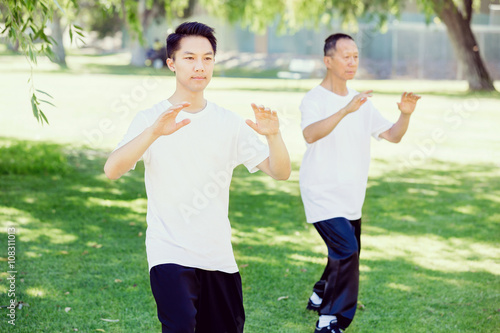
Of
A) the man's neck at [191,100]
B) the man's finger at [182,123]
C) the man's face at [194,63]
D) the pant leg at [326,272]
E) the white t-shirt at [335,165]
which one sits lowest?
the pant leg at [326,272]

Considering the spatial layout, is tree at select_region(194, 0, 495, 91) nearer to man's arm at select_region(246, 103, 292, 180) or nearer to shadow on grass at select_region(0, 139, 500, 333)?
shadow on grass at select_region(0, 139, 500, 333)

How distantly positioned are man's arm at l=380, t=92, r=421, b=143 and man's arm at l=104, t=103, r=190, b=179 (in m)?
2.41

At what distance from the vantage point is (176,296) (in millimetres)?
3408


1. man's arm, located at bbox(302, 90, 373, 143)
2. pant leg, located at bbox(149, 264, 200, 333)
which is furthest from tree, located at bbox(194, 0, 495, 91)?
pant leg, located at bbox(149, 264, 200, 333)

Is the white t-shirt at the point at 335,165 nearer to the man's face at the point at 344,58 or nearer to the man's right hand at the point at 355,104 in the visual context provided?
the man's face at the point at 344,58

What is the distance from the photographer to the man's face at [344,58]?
5020 millimetres

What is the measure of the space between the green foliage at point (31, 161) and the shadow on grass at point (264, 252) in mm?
72

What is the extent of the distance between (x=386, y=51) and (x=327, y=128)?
3491 cm

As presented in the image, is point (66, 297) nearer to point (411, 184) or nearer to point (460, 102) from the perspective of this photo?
point (411, 184)

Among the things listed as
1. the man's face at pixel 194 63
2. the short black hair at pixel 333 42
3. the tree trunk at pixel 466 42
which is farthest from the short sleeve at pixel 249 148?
the tree trunk at pixel 466 42

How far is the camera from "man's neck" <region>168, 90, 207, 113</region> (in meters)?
3.51

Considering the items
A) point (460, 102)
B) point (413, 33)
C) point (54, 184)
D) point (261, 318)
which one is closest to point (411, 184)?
point (54, 184)

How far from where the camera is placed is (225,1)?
30078 mm

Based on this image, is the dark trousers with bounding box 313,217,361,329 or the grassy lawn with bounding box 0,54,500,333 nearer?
the dark trousers with bounding box 313,217,361,329
